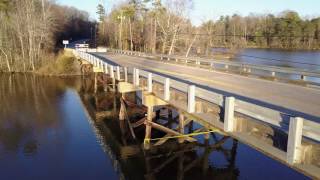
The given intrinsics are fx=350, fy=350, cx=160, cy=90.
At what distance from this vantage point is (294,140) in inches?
256

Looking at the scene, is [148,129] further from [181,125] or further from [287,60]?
[287,60]

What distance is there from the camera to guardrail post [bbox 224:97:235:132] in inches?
324

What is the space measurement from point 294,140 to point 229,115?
2.05m

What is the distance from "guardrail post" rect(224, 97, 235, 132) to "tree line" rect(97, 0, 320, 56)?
2168cm

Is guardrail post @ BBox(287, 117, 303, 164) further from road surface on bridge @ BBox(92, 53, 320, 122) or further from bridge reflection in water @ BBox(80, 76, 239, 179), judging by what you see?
bridge reflection in water @ BBox(80, 76, 239, 179)

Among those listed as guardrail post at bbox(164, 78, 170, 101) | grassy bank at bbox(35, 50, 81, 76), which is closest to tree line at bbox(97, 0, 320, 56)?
grassy bank at bbox(35, 50, 81, 76)

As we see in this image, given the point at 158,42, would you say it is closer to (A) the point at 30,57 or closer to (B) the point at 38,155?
(A) the point at 30,57

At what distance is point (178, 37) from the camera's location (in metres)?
51.4

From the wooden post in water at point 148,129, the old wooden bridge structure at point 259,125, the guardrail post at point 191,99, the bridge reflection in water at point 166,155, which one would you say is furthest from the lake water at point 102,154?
the guardrail post at point 191,99

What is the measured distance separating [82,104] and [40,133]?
9.12m

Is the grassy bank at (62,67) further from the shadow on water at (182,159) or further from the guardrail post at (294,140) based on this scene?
the guardrail post at (294,140)

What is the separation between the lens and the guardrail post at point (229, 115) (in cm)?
822

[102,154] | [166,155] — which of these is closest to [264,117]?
[166,155]

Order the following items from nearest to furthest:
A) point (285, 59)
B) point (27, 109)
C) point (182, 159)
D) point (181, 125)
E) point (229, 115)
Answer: point (229, 115) < point (181, 125) < point (182, 159) < point (27, 109) < point (285, 59)
